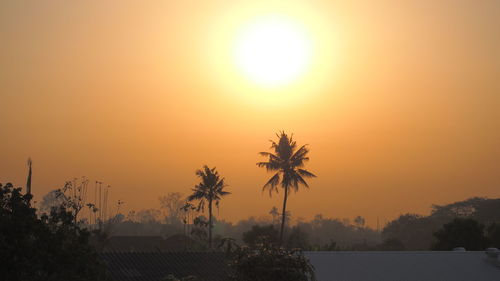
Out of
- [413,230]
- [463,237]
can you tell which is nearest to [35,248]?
[463,237]

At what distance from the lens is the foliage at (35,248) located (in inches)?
1139

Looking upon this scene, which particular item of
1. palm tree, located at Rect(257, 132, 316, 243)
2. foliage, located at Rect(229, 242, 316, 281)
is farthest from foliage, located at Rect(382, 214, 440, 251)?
foliage, located at Rect(229, 242, 316, 281)

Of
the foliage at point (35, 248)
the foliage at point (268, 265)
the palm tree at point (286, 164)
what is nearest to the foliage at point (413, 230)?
the palm tree at point (286, 164)

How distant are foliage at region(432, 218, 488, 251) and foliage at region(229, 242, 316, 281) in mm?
54034

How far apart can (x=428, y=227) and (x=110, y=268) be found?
128013 mm

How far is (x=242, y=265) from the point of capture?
37.8 m

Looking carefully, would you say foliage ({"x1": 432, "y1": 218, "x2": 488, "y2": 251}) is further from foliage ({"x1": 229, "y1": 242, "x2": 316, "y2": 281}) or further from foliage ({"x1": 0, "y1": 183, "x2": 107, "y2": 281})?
foliage ({"x1": 0, "y1": 183, "x2": 107, "y2": 281})

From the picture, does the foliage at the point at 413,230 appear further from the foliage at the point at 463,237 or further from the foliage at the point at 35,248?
the foliage at the point at 35,248

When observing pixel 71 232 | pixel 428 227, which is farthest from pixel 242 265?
pixel 428 227

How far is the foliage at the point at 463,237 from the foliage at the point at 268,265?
54.0 m

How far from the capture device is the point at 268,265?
122 feet

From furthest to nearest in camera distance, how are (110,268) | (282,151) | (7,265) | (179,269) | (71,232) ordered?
(282,151)
(179,269)
(110,268)
(71,232)
(7,265)

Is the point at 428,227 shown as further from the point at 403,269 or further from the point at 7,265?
the point at 7,265

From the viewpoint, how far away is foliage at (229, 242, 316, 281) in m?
37.0
